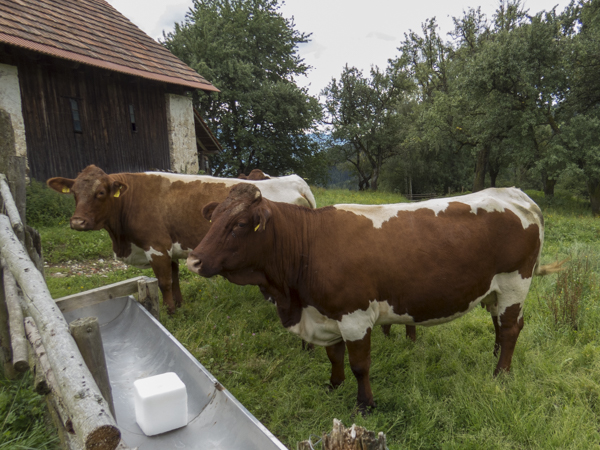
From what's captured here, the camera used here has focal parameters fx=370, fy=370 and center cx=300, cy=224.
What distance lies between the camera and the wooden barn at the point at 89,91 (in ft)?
28.8

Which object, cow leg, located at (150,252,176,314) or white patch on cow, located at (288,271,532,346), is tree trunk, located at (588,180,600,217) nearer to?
white patch on cow, located at (288,271,532,346)

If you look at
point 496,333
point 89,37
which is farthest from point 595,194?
point 89,37

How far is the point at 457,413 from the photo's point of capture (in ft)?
9.96

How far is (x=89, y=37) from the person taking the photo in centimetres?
1038

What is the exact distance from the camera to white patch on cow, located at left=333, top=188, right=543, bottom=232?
3.15m

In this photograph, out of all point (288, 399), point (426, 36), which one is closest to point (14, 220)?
point (288, 399)

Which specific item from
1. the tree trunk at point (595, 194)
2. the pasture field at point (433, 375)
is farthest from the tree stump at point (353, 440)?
the tree trunk at point (595, 194)

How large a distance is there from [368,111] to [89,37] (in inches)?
1028

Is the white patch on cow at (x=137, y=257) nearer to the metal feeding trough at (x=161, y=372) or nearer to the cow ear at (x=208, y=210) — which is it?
the metal feeding trough at (x=161, y=372)

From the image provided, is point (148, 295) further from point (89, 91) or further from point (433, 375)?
point (89, 91)

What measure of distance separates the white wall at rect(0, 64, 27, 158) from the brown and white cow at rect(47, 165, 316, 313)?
557 centimetres

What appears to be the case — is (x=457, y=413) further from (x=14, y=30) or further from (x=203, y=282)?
(x=14, y=30)

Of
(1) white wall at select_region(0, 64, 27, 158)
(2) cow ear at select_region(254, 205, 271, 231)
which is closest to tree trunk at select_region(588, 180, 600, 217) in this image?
(2) cow ear at select_region(254, 205, 271, 231)

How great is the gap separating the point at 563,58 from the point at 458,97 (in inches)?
225
